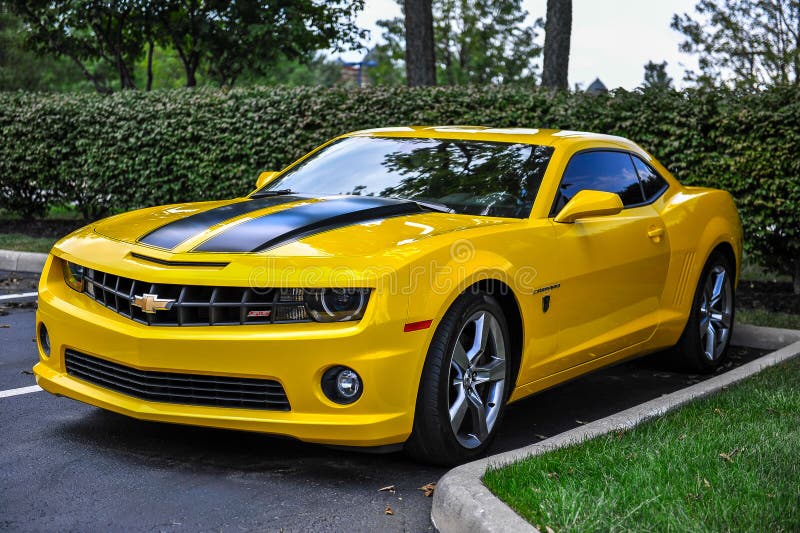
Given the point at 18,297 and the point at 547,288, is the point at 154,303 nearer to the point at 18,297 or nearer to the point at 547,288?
the point at 547,288

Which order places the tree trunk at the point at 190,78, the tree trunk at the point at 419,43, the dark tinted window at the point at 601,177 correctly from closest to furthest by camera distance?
the dark tinted window at the point at 601,177 < the tree trunk at the point at 419,43 < the tree trunk at the point at 190,78

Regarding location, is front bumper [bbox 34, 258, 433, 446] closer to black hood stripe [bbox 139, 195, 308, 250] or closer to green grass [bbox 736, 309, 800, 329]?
black hood stripe [bbox 139, 195, 308, 250]

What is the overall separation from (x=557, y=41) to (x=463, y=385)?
11.8 meters

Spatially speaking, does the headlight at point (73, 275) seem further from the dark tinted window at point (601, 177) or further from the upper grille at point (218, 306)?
the dark tinted window at point (601, 177)

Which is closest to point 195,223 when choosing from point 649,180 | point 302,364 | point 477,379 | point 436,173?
point 302,364

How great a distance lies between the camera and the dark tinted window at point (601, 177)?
18.2ft

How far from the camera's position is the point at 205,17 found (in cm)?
1981

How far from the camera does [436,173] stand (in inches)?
218

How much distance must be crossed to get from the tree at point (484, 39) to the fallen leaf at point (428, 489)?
44.5 metres

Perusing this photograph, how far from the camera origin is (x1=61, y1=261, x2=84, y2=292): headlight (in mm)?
4816

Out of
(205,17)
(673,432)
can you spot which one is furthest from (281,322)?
(205,17)

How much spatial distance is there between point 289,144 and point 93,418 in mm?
7017

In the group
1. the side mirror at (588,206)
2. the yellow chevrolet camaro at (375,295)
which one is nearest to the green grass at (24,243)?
the yellow chevrolet camaro at (375,295)

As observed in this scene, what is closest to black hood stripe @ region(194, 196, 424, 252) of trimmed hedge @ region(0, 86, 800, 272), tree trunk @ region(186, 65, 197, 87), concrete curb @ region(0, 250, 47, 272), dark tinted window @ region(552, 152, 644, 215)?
dark tinted window @ region(552, 152, 644, 215)
